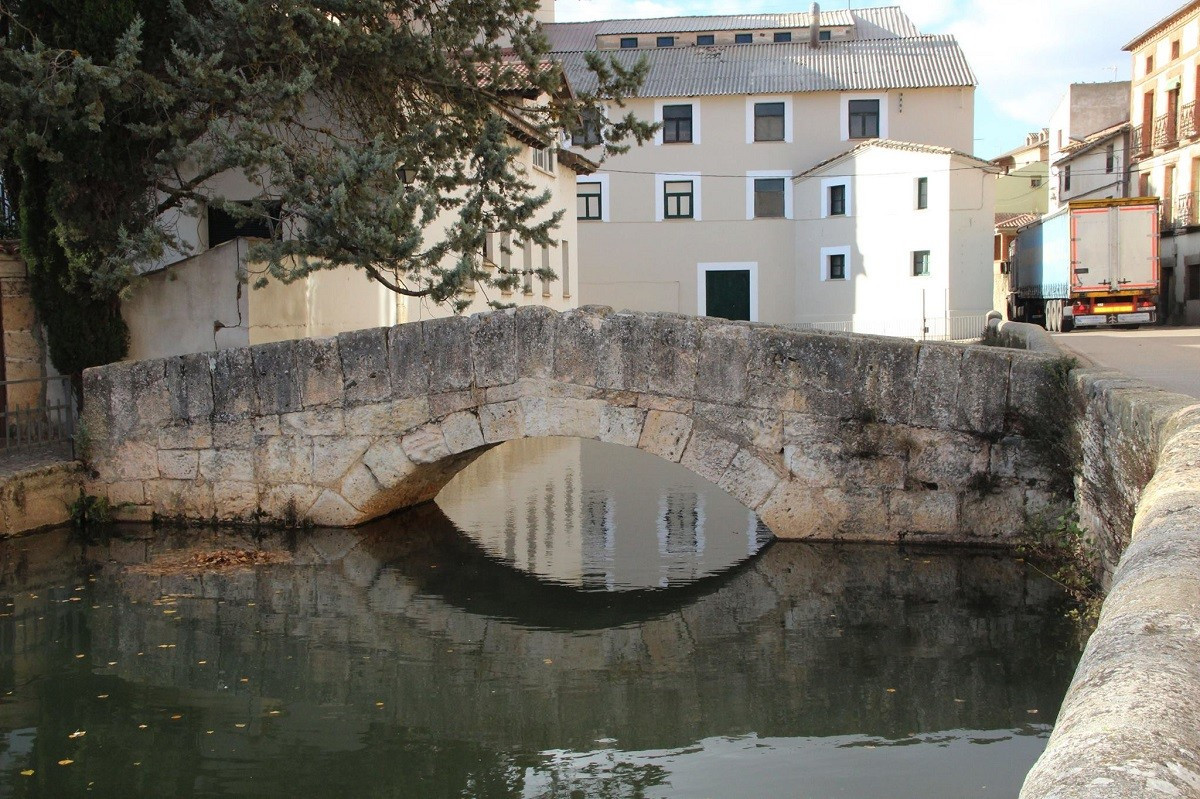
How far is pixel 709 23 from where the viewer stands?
37562mm

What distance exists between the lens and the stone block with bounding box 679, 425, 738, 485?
789cm

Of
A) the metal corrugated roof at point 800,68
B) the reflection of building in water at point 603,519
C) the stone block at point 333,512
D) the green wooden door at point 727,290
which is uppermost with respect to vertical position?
the metal corrugated roof at point 800,68

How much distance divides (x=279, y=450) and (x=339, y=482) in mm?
496

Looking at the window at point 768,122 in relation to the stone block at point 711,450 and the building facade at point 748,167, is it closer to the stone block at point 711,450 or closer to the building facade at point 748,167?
the building facade at point 748,167

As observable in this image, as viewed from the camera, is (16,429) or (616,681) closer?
(616,681)

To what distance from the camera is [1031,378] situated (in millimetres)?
7410

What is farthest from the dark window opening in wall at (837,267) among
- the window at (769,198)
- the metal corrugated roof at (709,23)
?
the metal corrugated roof at (709,23)

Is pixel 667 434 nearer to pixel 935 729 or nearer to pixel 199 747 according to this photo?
pixel 935 729

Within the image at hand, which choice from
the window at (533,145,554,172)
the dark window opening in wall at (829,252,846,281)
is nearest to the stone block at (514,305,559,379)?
the window at (533,145,554,172)

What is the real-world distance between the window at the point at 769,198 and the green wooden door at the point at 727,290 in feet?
5.29

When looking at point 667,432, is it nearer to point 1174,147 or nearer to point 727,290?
point 727,290

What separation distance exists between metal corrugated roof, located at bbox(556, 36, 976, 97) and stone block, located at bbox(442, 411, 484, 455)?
23926 millimetres

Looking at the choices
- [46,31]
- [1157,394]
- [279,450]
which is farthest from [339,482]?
[1157,394]

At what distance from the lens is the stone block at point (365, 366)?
8375 mm
